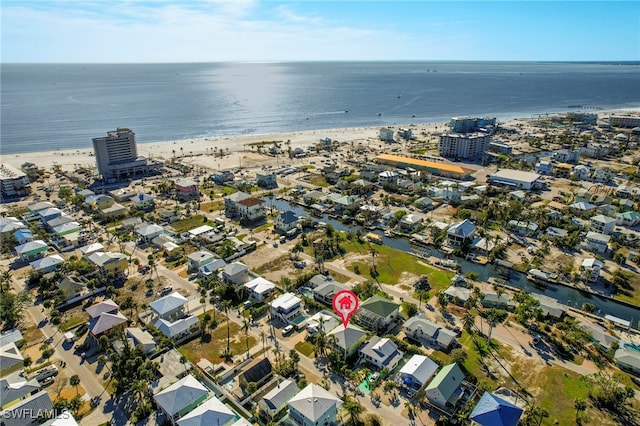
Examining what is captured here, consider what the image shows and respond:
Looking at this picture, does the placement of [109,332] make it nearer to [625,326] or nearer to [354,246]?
[354,246]

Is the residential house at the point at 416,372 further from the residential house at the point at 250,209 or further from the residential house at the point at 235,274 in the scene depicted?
the residential house at the point at 250,209

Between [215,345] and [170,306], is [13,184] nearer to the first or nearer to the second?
[170,306]

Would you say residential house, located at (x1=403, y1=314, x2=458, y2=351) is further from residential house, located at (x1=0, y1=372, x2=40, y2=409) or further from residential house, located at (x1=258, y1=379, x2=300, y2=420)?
residential house, located at (x1=0, y1=372, x2=40, y2=409)

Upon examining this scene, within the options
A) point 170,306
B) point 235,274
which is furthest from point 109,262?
point 235,274

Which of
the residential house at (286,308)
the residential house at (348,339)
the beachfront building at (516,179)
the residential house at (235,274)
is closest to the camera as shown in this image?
the residential house at (348,339)

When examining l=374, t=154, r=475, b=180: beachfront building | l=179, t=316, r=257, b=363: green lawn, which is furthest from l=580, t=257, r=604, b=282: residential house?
l=374, t=154, r=475, b=180: beachfront building

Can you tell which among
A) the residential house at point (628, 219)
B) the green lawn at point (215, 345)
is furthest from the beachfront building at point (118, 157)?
the residential house at point (628, 219)
